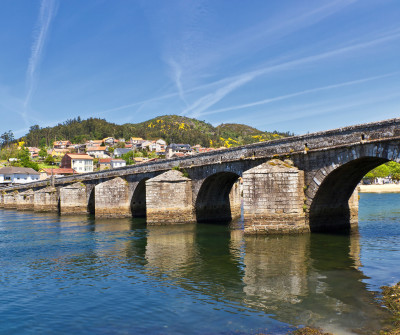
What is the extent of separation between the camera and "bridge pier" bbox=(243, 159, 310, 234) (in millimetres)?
21375

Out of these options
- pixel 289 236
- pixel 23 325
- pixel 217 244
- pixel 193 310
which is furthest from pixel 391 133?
pixel 23 325

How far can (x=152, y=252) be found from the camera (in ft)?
65.7

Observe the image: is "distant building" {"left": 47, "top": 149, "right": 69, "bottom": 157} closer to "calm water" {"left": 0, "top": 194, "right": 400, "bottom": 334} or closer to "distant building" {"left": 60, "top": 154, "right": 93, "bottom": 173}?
"distant building" {"left": 60, "top": 154, "right": 93, "bottom": 173}

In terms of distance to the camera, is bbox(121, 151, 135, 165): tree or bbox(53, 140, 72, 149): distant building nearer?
bbox(121, 151, 135, 165): tree

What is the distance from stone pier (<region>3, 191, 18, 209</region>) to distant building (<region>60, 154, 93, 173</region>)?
41208mm

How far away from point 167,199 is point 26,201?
42292mm

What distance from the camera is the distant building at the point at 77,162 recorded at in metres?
117

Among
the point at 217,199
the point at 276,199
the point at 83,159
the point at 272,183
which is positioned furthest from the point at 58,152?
the point at 276,199

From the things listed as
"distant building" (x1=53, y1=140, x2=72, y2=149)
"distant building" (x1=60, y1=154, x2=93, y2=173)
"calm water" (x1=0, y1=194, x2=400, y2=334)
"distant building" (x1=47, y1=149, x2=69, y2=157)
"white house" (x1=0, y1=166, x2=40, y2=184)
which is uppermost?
"distant building" (x1=53, y1=140, x2=72, y2=149)

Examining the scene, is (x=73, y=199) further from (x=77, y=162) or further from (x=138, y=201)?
(x=77, y=162)

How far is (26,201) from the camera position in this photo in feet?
207

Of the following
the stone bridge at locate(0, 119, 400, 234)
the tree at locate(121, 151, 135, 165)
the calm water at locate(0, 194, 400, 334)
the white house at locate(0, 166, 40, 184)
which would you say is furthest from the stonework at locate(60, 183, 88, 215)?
the tree at locate(121, 151, 135, 165)

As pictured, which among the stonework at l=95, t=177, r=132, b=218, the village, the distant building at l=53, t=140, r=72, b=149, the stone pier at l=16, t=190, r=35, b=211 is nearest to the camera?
the stonework at l=95, t=177, r=132, b=218

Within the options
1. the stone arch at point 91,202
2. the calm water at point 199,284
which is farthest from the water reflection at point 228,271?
the stone arch at point 91,202
